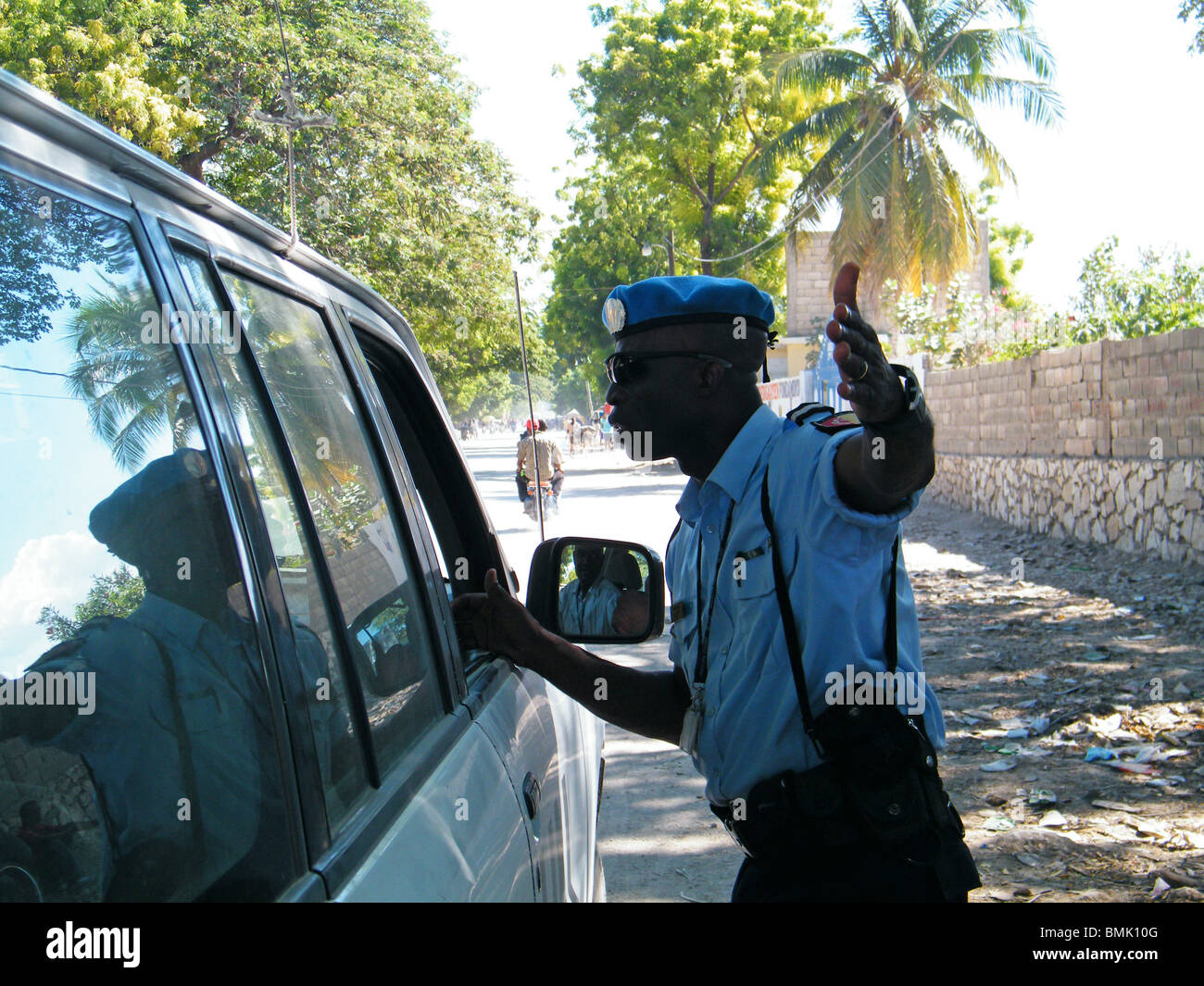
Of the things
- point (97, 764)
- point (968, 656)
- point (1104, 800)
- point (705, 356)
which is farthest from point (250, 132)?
point (97, 764)

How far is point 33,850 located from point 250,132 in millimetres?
13215

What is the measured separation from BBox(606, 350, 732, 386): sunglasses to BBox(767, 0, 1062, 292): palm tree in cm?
2260

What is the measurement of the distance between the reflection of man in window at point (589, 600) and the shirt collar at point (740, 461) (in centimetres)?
47

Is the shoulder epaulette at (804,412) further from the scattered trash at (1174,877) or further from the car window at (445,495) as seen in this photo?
the scattered trash at (1174,877)

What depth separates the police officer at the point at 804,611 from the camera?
1749mm

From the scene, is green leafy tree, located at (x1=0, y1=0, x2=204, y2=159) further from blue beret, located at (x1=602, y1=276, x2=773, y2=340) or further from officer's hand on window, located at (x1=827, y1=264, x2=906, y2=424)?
officer's hand on window, located at (x1=827, y1=264, x2=906, y2=424)

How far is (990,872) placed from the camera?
176 inches

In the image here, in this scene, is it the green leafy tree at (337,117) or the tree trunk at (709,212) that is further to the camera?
the tree trunk at (709,212)

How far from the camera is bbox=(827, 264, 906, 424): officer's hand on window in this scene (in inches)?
63.1

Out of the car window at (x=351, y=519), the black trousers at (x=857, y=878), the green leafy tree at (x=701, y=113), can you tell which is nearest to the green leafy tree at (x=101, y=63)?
the car window at (x=351, y=519)

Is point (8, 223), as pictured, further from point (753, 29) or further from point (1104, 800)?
point (753, 29)

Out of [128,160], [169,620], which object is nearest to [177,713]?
[169,620]

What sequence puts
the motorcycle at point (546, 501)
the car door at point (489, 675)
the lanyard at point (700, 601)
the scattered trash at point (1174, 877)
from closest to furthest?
1. the lanyard at point (700, 601)
2. the car door at point (489, 675)
3. the scattered trash at point (1174, 877)
4. the motorcycle at point (546, 501)
